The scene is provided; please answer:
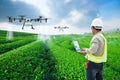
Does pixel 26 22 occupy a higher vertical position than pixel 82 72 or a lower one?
higher

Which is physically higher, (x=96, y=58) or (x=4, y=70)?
(x=96, y=58)

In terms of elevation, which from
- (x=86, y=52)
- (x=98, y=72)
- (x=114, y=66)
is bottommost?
(x=114, y=66)

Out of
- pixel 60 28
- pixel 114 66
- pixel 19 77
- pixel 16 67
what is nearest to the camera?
pixel 19 77

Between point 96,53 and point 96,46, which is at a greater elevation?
point 96,46

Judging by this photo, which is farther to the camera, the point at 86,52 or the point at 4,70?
the point at 4,70

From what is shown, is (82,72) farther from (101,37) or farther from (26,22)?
(26,22)

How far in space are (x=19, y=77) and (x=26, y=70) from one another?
3.43 feet

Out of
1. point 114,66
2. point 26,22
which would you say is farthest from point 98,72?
point 26,22

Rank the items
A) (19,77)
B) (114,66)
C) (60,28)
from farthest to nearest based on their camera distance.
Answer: (60,28) < (114,66) < (19,77)

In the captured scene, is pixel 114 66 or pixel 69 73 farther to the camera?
pixel 114 66

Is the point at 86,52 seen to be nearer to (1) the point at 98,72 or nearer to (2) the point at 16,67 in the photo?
(1) the point at 98,72

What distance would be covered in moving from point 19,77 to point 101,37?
3.72m

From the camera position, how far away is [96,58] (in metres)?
5.00

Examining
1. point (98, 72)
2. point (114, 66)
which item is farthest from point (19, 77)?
point (114, 66)
